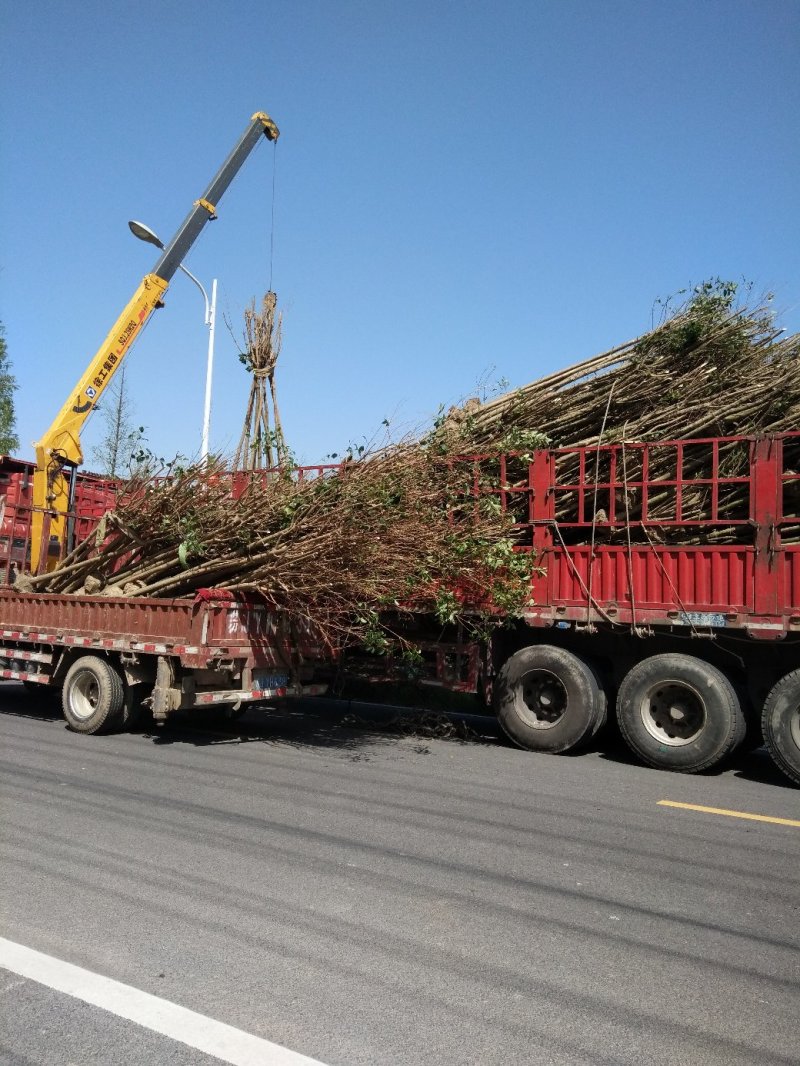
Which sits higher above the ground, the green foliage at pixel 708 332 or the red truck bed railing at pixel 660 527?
the green foliage at pixel 708 332

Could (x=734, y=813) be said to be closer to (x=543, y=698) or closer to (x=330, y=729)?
(x=543, y=698)

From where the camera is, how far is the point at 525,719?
10.4m

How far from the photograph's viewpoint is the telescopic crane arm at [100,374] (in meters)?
13.7

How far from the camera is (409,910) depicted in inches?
197

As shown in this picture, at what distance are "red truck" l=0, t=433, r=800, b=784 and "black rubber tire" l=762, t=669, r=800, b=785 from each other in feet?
0.04

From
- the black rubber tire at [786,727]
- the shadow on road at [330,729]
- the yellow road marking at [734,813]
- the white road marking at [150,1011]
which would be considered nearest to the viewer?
the white road marking at [150,1011]

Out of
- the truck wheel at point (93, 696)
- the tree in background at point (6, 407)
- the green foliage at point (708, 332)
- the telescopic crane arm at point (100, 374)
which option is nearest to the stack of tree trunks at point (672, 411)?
the green foliage at point (708, 332)

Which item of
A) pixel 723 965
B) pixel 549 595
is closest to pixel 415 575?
pixel 549 595

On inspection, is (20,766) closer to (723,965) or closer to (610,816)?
(610,816)

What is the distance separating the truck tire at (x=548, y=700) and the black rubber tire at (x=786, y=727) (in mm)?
1859

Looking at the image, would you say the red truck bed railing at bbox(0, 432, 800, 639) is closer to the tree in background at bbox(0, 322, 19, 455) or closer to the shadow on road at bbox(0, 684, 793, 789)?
the shadow on road at bbox(0, 684, 793, 789)

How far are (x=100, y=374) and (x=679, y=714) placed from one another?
36.4 feet

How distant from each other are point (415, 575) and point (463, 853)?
4.20 meters

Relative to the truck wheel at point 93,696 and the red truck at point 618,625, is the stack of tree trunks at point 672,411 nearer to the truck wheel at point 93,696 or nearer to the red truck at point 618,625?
the red truck at point 618,625
